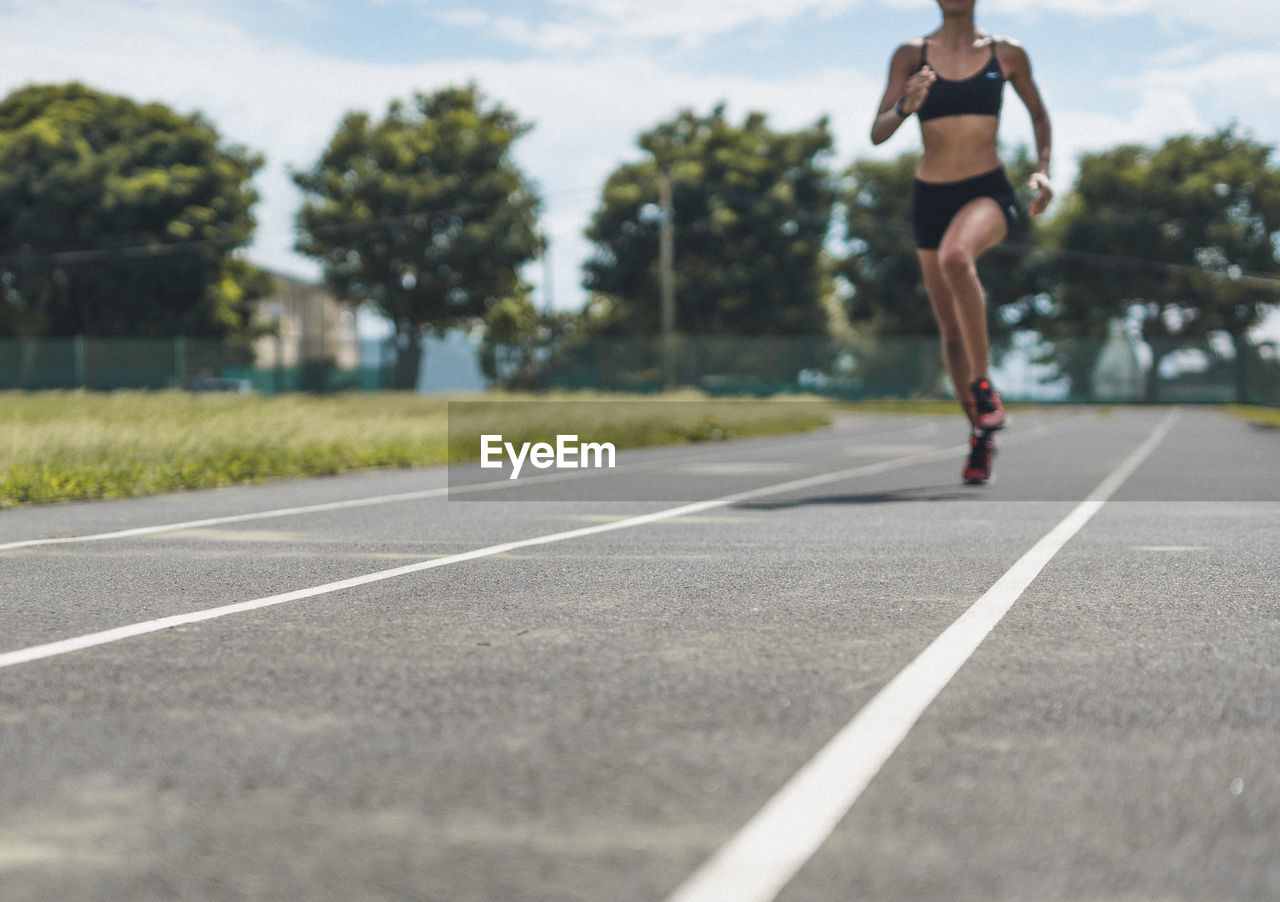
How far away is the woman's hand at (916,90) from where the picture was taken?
859 centimetres

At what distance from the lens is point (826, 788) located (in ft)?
8.89

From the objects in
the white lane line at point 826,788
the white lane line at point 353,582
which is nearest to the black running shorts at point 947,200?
the white lane line at point 353,582

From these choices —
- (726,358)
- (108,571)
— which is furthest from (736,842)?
(726,358)

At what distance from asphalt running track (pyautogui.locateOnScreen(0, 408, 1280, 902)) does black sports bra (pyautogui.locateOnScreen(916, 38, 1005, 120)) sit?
3335mm

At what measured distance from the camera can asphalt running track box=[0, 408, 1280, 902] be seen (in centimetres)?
233

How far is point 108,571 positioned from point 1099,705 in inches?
162

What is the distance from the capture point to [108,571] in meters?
5.88

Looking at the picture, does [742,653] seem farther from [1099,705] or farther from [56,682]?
[56,682]

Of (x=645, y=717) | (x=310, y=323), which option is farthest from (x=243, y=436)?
(x=310, y=323)

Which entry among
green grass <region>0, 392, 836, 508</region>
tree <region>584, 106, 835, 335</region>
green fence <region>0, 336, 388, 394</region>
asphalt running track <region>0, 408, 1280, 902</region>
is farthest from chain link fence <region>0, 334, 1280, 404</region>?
asphalt running track <region>0, 408, 1280, 902</region>

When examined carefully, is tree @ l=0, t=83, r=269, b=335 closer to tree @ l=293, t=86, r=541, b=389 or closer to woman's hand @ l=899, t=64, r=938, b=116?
tree @ l=293, t=86, r=541, b=389

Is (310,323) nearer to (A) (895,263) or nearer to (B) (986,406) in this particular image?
(A) (895,263)

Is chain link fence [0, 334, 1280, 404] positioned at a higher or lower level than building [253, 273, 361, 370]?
lower

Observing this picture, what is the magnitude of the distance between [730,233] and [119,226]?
23930 millimetres
